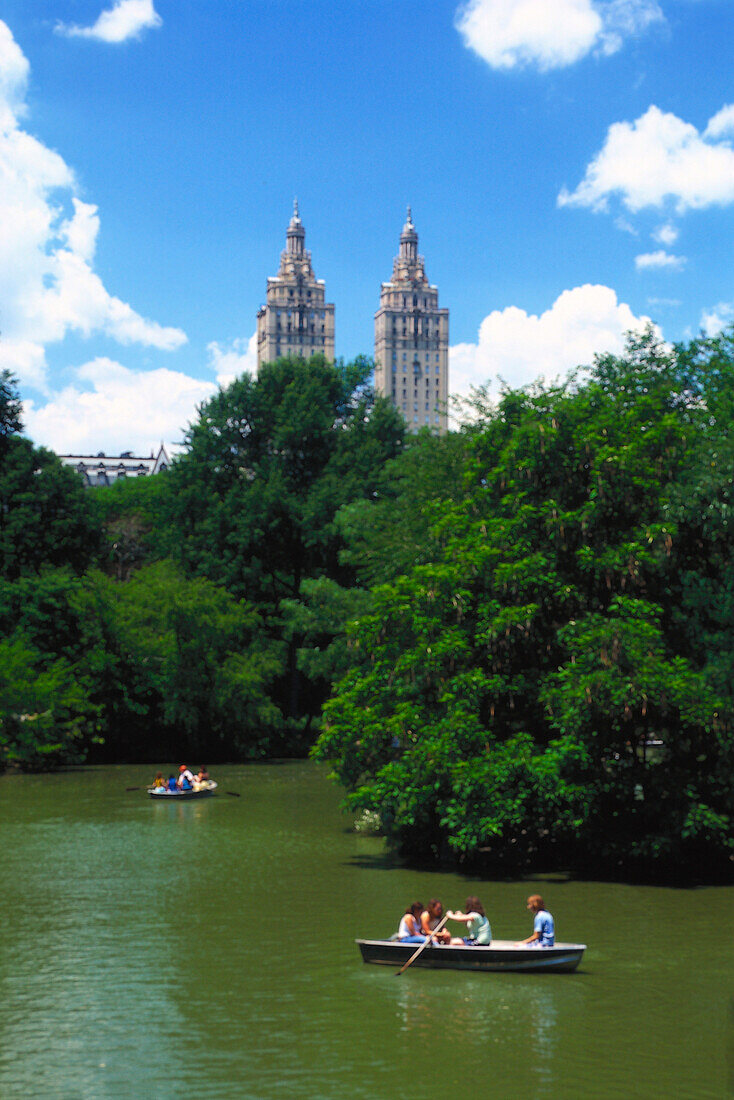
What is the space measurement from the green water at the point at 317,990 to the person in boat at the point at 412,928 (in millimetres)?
518

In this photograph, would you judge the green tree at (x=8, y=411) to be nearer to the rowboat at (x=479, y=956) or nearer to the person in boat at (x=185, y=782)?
the person in boat at (x=185, y=782)

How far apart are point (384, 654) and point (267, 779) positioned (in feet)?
79.7


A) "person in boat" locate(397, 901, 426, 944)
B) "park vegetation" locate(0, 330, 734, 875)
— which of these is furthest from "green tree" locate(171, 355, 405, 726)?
"person in boat" locate(397, 901, 426, 944)

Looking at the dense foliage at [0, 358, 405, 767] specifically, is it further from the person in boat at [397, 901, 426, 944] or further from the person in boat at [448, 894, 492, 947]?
the person in boat at [448, 894, 492, 947]

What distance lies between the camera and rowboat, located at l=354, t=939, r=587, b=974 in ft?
65.6

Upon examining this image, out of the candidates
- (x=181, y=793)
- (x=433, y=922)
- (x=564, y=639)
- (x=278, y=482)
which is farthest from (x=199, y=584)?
(x=433, y=922)

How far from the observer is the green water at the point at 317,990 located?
607 inches

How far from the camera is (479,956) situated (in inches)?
804

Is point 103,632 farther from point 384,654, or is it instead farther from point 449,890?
point 449,890

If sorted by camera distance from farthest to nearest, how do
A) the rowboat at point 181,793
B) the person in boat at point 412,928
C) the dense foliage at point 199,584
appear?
1. the dense foliage at point 199,584
2. the rowboat at point 181,793
3. the person in boat at point 412,928

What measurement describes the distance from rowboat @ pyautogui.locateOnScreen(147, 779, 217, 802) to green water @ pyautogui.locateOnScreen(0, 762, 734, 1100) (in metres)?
12.4

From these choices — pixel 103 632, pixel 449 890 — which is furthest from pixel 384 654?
pixel 103 632

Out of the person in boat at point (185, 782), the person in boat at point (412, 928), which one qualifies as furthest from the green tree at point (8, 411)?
the person in boat at point (412, 928)

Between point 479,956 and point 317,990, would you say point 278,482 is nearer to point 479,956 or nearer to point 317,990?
point 479,956
